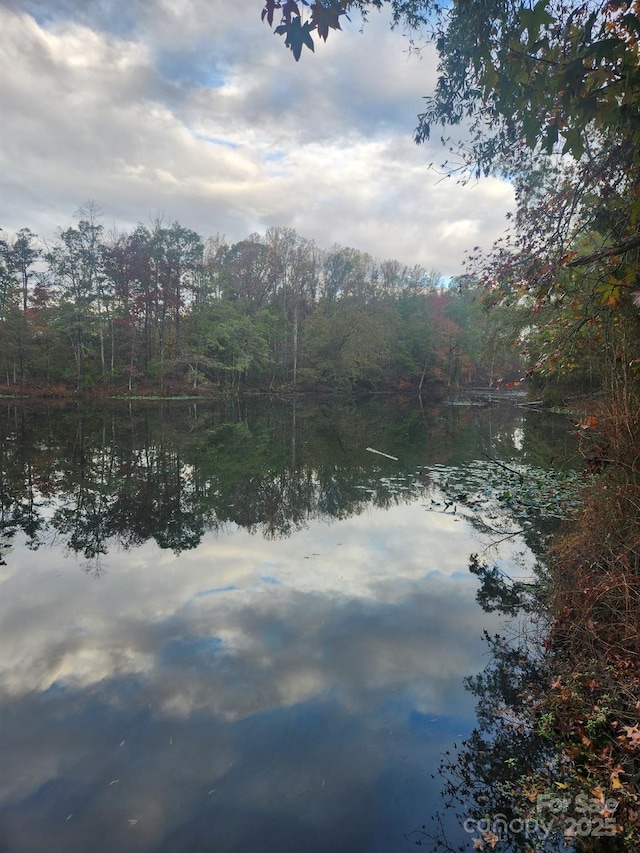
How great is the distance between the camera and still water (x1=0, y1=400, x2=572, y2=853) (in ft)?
9.50

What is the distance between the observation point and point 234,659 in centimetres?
452

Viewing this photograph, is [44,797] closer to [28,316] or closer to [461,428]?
[461,428]

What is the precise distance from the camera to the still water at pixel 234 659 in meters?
2.89

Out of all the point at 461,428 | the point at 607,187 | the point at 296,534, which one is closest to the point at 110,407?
the point at 461,428

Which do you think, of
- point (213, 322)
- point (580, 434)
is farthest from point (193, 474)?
point (213, 322)

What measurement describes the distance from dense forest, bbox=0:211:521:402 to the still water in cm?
2281

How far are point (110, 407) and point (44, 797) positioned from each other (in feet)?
104

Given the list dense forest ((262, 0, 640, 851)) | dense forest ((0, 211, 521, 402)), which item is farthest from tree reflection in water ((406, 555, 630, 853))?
dense forest ((0, 211, 521, 402))

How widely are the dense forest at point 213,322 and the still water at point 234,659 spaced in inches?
898

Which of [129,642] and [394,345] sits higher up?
[394,345]

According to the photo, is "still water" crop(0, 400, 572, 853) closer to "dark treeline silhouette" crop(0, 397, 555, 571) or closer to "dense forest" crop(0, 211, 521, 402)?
"dark treeline silhouette" crop(0, 397, 555, 571)

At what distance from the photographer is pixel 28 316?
37688 mm

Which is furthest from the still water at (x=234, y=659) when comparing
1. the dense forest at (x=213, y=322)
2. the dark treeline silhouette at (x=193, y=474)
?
the dense forest at (x=213, y=322)

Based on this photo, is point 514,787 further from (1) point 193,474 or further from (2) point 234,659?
(1) point 193,474
